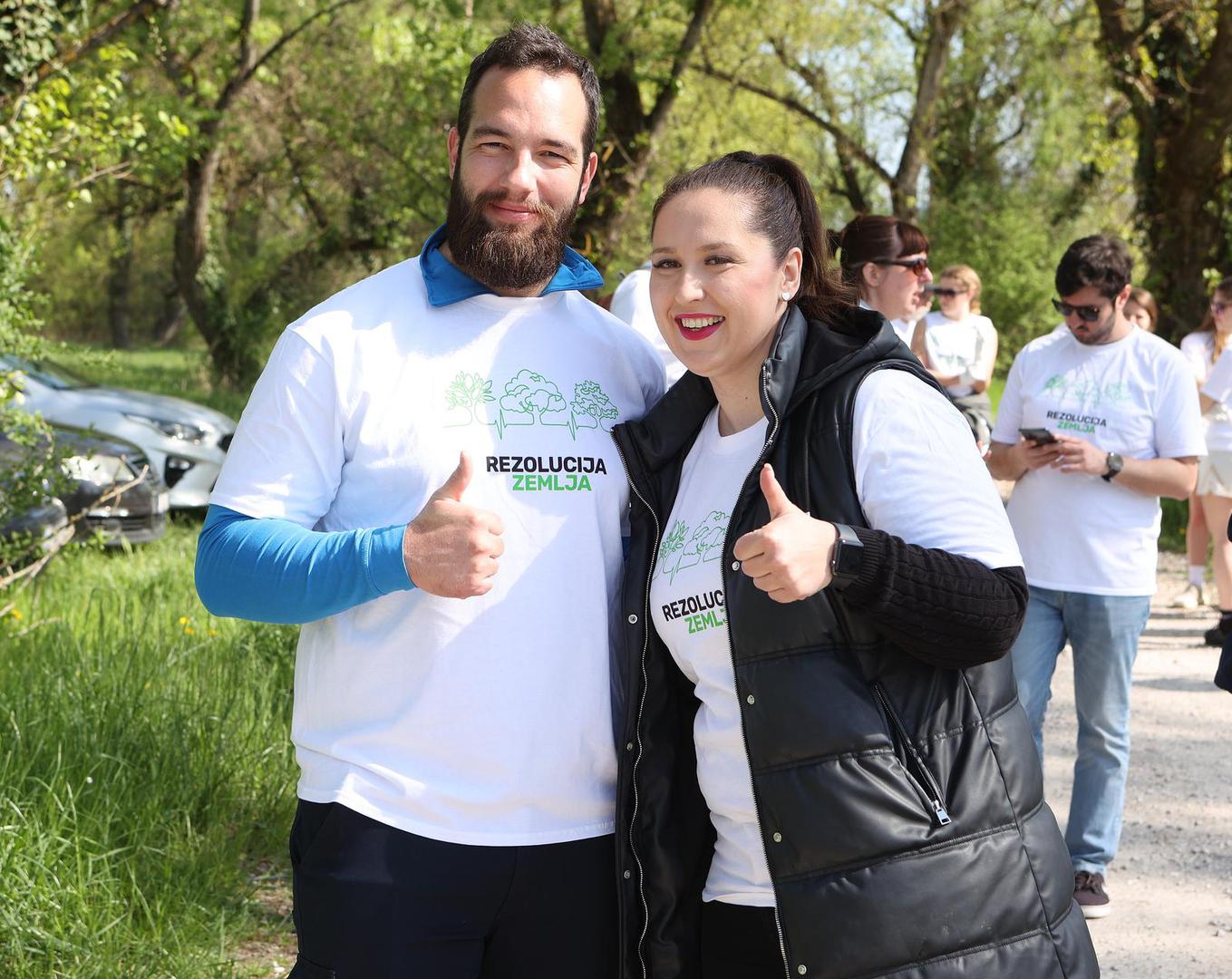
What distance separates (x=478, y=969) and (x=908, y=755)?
2.82 feet

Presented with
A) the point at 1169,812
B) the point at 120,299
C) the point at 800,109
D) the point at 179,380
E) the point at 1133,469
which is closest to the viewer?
the point at 1133,469

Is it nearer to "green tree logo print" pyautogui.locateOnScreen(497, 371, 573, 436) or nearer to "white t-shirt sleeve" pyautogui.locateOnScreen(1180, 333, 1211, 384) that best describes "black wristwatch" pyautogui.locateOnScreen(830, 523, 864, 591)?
"green tree logo print" pyautogui.locateOnScreen(497, 371, 573, 436)

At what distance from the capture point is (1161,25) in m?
13.6

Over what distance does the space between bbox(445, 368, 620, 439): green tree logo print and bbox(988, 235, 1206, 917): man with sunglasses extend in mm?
2624

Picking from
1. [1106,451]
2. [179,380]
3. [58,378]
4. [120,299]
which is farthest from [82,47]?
[120,299]

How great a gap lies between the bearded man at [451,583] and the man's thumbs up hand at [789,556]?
42 centimetres

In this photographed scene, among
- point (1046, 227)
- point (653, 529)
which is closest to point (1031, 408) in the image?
point (653, 529)

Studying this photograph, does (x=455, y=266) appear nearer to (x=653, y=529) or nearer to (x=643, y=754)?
(x=653, y=529)

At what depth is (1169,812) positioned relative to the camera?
5629 millimetres

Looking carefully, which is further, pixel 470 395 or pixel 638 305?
pixel 638 305

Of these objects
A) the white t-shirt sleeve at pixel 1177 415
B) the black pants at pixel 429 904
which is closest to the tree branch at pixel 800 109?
the white t-shirt sleeve at pixel 1177 415

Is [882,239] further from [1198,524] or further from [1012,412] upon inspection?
[1198,524]

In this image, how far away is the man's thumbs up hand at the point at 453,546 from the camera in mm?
2131

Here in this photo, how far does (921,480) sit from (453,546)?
777mm
